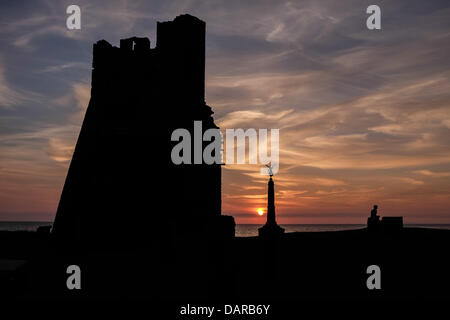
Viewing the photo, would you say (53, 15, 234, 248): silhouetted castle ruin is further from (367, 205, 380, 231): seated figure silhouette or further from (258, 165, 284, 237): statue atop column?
(367, 205, 380, 231): seated figure silhouette

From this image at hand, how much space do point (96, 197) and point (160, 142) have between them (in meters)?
2.43

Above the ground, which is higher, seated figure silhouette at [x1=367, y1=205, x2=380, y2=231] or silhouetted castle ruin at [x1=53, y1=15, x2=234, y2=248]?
silhouetted castle ruin at [x1=53, y1=15, x2=234, y2=248]

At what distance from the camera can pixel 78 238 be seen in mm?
11281

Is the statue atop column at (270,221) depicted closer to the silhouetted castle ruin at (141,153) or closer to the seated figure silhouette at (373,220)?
the seated figure silhouette at (373,220)

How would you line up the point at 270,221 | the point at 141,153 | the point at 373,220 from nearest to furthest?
the point at 141,153 < the point at 373,220 < the point at 270,221

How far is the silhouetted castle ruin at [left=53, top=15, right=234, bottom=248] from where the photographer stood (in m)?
10.7

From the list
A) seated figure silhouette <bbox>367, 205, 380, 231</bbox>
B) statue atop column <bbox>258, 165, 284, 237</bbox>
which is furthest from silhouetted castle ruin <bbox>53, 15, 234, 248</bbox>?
seated figure silhouette <bbox>367, 205, 380, 231</bbox>

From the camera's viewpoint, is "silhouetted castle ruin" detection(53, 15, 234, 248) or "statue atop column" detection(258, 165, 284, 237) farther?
"statue atop column" detection(258, 165, 284, 237)

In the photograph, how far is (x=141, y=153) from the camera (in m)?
11.1

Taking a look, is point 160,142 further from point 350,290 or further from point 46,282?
point 350,290

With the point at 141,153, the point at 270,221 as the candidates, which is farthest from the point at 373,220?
the point at 141,153

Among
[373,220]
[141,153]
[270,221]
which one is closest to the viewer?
[141,153]

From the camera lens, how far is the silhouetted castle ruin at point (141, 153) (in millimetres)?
10703

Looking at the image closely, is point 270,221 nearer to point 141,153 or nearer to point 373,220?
point 373,220
